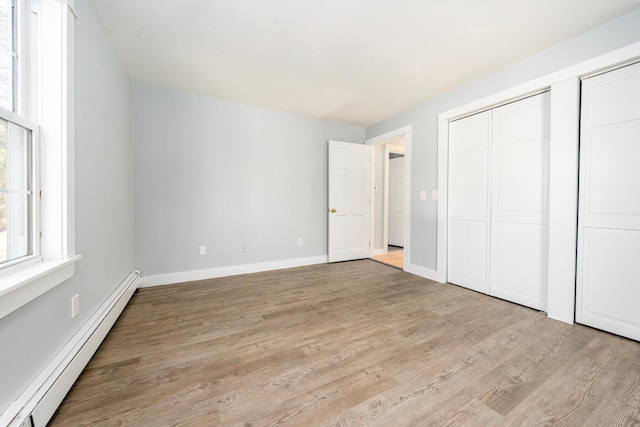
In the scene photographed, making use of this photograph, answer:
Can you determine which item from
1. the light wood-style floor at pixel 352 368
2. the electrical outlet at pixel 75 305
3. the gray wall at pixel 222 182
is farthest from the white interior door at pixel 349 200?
the electrical outlet at pixel 75 305

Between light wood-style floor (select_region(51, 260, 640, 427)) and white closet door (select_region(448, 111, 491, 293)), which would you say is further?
white closet door (select_region(448, 111, 491, 293))

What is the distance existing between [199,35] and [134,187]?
1.86 m

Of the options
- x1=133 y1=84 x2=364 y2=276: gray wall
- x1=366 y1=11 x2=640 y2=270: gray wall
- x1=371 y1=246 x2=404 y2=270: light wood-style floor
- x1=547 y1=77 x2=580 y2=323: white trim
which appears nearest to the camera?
x1=366 y1=11 x2=640 y2=270: gray wall

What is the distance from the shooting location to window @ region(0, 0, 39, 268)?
108cm

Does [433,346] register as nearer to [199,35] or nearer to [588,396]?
[588,396]

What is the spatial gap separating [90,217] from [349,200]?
3.30 meters

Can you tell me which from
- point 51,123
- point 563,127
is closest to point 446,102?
point 563,127

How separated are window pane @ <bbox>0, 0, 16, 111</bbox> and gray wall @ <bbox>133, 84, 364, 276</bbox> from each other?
6.03ft

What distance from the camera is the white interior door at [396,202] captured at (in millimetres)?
5863

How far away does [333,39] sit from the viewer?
6.78 ft

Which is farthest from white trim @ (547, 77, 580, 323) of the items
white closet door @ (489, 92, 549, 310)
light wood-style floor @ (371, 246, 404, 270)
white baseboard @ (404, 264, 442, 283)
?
light wood-style floor @ (371, 246, 404, 270)

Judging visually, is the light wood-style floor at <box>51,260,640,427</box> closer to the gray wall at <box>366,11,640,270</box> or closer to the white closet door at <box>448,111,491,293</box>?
the white closet door at <box>448,111,491,293</box>

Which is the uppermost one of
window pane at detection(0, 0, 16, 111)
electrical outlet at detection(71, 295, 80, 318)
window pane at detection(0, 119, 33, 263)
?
window pane at detection(0, 0, 16, 111)

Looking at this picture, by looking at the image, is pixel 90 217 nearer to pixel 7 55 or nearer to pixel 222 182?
pixel 7 55
